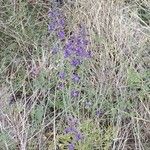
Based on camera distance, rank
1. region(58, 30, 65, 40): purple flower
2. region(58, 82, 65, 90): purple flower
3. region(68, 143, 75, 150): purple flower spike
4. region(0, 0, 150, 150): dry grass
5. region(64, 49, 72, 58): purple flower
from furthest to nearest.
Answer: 1. region(58, 30, 65, 40): purple flower
2. region(64, 49, 72, 58): purple flower
3. region(58, 82, 65, 90): purple flower
4. region(0, 0, 150, 150): dry grass
5. region(68, 143, 75, 150): purple flower spike

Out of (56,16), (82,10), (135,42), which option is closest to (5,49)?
(56,16)

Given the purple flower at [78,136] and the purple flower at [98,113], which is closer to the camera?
the purple flower at [78,136]

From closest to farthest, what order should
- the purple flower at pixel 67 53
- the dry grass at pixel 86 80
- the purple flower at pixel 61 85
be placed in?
1. the dry grass at pixel 86 80
2. the purple flower at pixel 61 85
3. the purple flower at pixel 67 53

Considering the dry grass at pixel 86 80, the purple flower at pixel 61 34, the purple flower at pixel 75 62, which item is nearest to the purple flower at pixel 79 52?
the purple flower at pixel 75 62

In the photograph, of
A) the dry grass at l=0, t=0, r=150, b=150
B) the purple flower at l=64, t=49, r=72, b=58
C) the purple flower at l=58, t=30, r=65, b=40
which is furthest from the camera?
the purple flower at l=58, t=30, r=65, b=40

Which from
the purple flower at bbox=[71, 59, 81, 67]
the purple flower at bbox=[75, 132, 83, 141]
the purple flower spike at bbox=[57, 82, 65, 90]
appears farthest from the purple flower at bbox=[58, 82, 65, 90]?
the purple flower at bbox=[75, 132, 83, 141]

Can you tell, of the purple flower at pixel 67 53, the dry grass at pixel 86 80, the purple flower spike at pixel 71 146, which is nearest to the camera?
the purple flower spike at pixel 71 146

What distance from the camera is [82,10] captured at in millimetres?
2852

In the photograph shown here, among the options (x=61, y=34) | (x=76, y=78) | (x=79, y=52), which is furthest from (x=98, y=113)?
(x=61, y=34)

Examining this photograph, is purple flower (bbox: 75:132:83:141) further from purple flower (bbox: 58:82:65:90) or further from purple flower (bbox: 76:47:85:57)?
purple flower (bbox: 76:47:85:57)

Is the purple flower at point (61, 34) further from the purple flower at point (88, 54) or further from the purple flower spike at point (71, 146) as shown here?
the purple flower spike at point (71, 146)

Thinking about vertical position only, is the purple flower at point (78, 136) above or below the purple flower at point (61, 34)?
below

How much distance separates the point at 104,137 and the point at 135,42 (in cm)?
78

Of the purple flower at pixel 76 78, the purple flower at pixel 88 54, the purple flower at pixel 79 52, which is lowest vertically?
the purple flower at pixel 76 78
